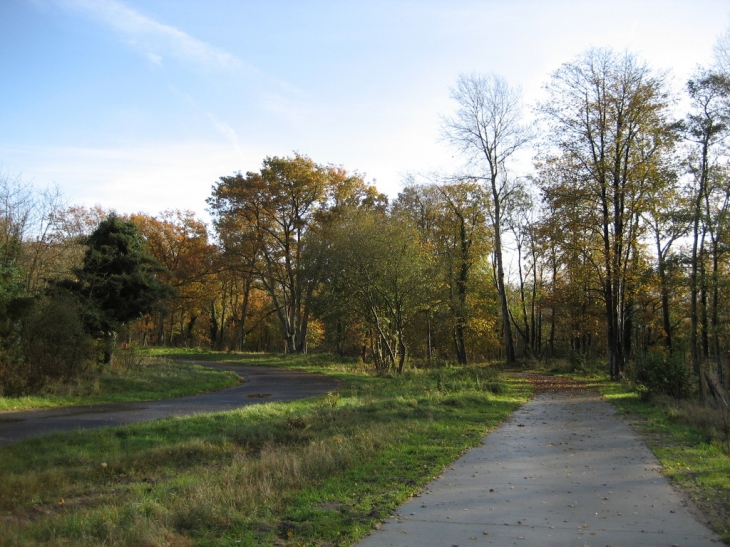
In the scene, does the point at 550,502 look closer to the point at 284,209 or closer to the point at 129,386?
the point at 129,386

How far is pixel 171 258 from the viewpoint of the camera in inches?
2173

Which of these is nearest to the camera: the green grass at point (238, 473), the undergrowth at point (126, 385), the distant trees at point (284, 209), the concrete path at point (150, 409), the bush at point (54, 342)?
the green grass at point (238, 473)

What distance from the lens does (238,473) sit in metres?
8.14

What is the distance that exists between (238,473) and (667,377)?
1439 cm

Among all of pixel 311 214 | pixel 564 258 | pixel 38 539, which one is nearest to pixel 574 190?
pixel 564 258

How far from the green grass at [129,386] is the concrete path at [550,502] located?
11986mm

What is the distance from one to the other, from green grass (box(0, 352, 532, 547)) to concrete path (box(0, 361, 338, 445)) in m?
1.33

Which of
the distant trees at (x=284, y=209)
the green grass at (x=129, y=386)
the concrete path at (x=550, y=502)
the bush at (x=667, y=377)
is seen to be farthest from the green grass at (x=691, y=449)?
the distant trees at (x=284, y=209)

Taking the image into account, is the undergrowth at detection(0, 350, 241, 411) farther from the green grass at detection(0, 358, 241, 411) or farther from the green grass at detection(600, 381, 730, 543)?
the green grass at detection(600, 381, 730, 543)

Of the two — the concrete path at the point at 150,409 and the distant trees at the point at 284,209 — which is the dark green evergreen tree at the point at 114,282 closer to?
the concrete path at the point at 150,409

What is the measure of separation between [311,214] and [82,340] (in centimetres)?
2499

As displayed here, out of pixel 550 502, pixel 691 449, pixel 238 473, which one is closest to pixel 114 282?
pixel 238 473

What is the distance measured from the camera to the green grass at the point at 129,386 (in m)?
16.0

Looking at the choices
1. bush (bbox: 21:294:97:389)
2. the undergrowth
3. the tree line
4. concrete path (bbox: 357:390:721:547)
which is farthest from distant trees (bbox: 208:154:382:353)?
concrete path (bbox: 357:390:721:547)
